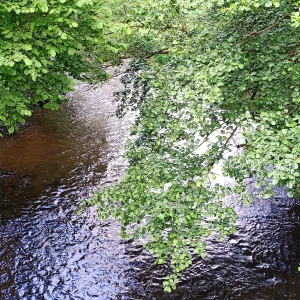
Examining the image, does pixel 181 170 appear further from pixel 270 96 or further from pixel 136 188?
pixel 270 96

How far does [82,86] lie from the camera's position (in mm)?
19062

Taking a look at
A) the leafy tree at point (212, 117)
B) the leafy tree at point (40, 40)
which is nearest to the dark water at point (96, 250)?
the leafy tree at point (212, 117)

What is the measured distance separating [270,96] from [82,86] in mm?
15601

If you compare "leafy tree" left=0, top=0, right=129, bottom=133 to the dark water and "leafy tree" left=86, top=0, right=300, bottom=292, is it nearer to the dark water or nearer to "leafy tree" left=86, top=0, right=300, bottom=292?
"leafy tree" left=86, top=0, right=300, bottom=292

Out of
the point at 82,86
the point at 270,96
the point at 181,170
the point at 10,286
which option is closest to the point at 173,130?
the point at 181,170

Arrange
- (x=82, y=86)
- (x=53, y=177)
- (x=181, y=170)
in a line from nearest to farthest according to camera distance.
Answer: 1. (x=181, y=170)
2. (x=53, y=177)
3. (x=82, y=86)

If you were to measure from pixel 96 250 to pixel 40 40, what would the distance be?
492cm

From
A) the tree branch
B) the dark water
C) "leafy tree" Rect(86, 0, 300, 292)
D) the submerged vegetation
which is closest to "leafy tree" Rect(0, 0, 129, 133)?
the submerged vegetation

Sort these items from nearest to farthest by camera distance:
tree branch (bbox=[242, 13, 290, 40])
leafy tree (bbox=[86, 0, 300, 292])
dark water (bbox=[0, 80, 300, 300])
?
leafy tree (bbox=[86, 0, 300, 292]) < tree branch (bbox=[242, 13, 290, 40]) < dark water (bbox=[0, 80, 300, 300])

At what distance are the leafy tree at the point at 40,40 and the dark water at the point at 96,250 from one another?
11.3 feet

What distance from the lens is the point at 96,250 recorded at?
305 inches

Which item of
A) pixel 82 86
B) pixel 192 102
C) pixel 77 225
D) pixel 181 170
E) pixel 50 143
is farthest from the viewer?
pixel 82 86

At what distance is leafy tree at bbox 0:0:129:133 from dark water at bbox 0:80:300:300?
3453 millimetres

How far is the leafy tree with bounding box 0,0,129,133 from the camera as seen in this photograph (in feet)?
15.6
